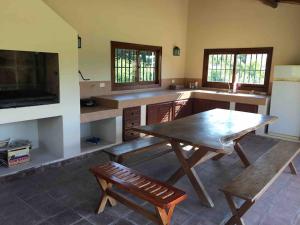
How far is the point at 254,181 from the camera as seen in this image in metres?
2.44

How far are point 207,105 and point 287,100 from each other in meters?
1.65

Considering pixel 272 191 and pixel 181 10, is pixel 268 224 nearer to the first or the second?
pixel 272 191

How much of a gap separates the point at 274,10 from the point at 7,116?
5.34 m

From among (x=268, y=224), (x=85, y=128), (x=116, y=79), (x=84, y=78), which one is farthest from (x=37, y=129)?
(x=268, y=224)

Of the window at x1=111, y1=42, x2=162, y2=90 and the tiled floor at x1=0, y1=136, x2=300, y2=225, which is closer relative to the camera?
the tiled floor at x1=0, y1=136, x2=300, y2=225

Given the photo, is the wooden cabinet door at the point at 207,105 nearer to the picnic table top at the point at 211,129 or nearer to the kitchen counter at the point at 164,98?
the kitchen counter at the point at 164,98

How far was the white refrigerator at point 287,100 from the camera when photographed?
494 cm

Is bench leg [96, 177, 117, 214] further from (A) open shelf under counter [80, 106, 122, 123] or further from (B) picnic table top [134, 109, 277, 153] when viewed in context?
(A) open shelf under counter [80, 106, 122, 123]

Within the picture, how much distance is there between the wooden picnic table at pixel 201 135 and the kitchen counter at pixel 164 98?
1386 millimetres

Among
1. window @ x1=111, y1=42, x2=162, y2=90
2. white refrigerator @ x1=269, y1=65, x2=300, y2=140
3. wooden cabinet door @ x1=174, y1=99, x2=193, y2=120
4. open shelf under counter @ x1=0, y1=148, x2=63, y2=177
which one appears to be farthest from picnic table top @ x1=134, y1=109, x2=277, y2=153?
window @ x1=111, y1=42, x2=162, y2=90

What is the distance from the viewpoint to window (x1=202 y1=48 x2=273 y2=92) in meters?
5.79

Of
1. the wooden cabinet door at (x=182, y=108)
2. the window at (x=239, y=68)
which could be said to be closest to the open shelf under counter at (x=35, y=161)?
the wooden cabinet door at (x=182, y=108)

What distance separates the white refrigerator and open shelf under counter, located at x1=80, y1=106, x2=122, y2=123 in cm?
308

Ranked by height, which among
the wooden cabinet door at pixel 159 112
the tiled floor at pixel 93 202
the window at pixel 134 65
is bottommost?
the tiled floor at pixel 93 202
